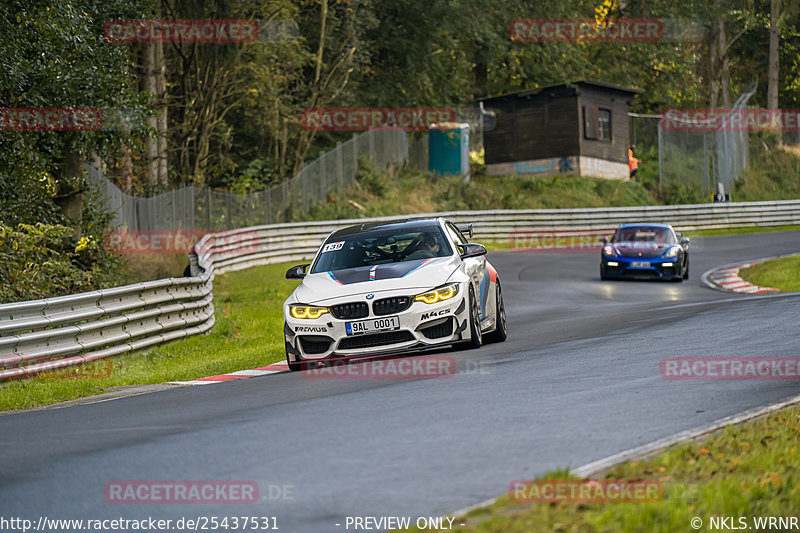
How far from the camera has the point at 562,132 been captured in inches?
2106

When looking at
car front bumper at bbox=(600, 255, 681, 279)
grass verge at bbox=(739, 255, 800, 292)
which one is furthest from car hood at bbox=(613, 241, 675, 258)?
grass verge at bbox=(739, 255, 800, 292)

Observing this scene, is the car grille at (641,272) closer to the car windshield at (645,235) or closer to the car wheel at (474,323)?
the car windshield at (645,235)

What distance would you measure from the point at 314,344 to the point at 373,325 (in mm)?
724

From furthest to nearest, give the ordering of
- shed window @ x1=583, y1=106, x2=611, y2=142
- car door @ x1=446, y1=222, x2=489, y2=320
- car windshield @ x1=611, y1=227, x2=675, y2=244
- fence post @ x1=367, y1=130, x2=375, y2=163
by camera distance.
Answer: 1. shed window @ x1=583, y1=106, x2=611, y2=142
2. fence post @ x1=367, y1=130, x2=375, y2=163
3. car windshield @ x1=611, y1=227, x2=675, y2=244
4. car door @ x1=446, y1=222, x2=489, y2=320

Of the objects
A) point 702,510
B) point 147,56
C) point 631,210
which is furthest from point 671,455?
point 631,210

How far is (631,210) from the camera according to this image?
4284cm

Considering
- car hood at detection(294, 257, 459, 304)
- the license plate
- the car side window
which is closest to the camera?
the license plate

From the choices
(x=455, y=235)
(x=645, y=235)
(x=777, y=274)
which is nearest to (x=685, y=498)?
(x=455, y=235)

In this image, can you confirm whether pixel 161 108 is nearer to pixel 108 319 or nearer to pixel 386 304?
pixel 108 319

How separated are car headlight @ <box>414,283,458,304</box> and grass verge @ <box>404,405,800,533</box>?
551 centimetres

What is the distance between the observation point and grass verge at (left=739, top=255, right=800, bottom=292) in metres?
23.7

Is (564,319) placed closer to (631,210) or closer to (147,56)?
(147,56)

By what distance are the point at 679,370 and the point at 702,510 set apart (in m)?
4.90

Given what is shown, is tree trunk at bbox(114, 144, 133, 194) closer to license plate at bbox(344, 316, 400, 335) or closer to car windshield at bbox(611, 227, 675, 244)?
car windshield at bbox(611, 227, 675, 244)
